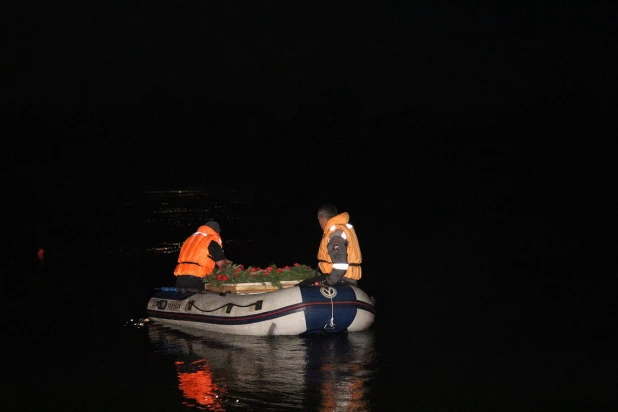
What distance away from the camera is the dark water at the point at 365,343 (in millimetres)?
10211

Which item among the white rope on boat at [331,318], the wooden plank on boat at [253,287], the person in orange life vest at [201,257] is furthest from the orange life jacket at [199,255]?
the white rope on boat at [331,318]

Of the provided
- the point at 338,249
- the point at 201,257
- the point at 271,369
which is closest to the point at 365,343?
the point at 338,249

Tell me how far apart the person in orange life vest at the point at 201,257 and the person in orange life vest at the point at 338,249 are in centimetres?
194

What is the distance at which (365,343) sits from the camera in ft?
41.5

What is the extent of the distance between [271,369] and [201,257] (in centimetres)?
341

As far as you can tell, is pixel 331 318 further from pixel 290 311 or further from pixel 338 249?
pixel 338 249

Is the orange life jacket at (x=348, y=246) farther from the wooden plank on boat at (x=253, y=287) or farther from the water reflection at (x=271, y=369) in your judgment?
the water reflection at (x=271, y=369)

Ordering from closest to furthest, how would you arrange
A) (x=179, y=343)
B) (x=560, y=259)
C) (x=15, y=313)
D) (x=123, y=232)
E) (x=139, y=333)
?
(x=179, y=343), (x=139, y=333), (x=15, y=313), (x=560, y=259), (x=123, y=232)

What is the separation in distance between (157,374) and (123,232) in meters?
21.8

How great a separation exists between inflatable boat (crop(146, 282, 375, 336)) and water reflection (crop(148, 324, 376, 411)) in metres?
0.16

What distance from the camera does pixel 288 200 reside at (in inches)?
1957

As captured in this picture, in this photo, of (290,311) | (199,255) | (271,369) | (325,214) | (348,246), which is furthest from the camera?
(199,255)

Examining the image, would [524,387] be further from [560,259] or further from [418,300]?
[560,259]

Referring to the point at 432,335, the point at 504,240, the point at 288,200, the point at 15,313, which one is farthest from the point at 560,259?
the point at 288,200
